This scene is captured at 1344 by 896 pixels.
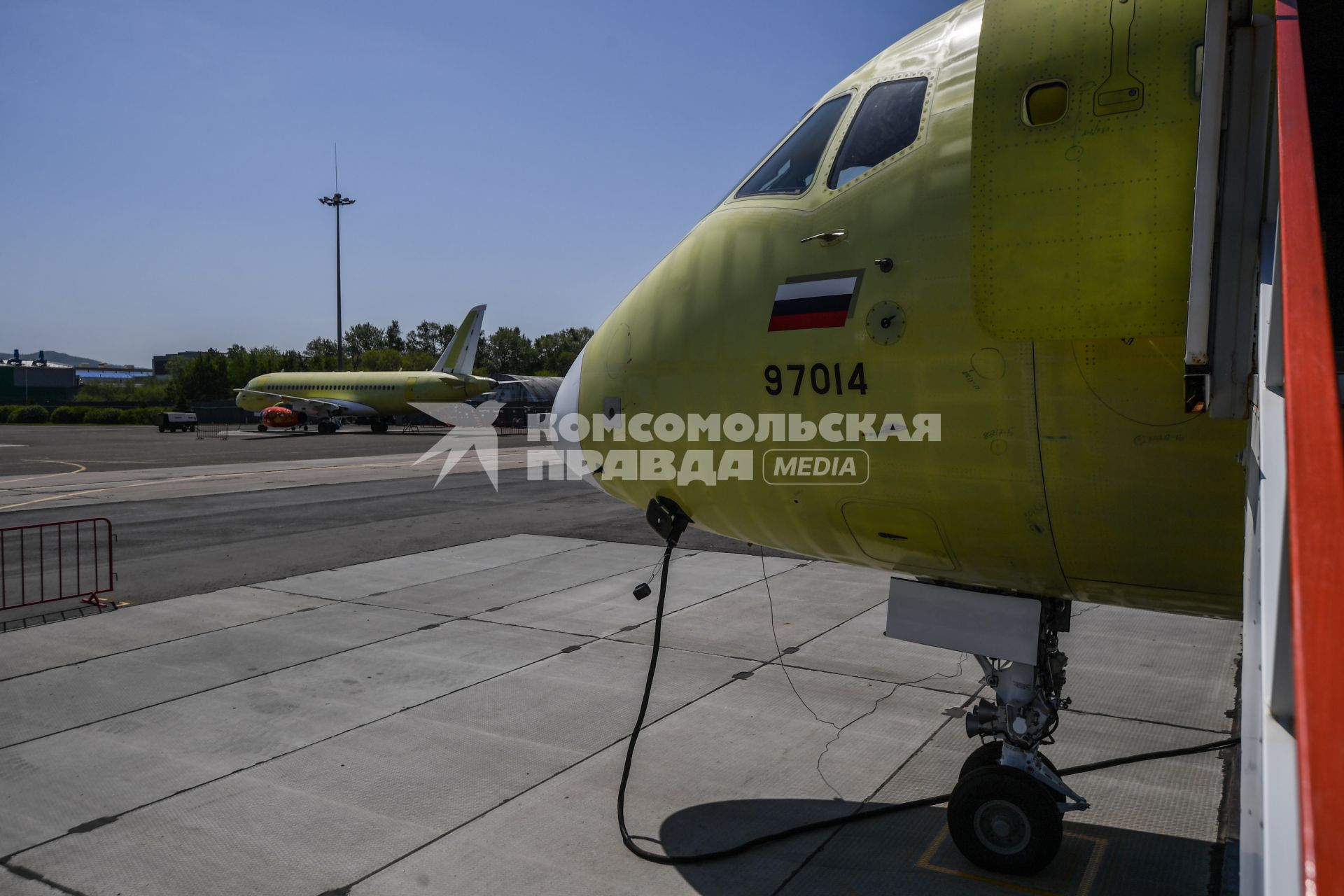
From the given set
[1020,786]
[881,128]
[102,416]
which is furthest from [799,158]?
[102,416]

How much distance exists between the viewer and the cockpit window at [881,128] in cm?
474

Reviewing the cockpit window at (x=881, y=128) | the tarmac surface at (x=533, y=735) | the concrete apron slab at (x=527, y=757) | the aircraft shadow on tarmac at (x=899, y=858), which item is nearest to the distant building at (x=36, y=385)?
the tarmac surface at (x=533, y=735)

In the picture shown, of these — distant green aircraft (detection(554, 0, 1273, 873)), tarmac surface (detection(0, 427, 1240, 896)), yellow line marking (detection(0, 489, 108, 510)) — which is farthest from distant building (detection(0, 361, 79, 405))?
distant green aircraft (detection(554, 0, 1273, 873))

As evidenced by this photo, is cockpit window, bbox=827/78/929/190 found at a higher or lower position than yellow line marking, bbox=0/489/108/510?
higher

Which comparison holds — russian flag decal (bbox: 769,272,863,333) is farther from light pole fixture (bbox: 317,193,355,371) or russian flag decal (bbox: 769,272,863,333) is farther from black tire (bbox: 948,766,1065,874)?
light pole fixture (bbox: 317,193,355,371)

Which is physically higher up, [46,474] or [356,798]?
[46,474]

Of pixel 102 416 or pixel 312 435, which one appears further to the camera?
pixel 102 416

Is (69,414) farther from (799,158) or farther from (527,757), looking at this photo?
(799,158)

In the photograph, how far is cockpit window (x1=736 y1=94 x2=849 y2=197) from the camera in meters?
5.18

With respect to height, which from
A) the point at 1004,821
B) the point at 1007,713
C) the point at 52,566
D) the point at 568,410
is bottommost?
the point at 52,566

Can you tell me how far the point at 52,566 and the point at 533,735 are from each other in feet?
36.7

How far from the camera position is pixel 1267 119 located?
125 inches

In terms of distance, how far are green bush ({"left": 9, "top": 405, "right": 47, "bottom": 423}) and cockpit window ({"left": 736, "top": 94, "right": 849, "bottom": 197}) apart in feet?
305

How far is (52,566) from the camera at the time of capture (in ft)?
48.4
